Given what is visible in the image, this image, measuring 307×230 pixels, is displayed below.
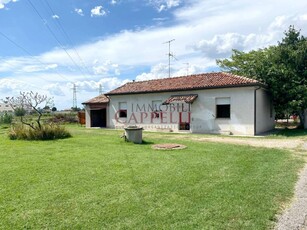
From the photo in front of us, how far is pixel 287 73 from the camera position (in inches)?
905

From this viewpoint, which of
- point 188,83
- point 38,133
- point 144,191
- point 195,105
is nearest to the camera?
point 144,191

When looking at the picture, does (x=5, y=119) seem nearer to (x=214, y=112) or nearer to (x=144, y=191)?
(x=214, y=112)

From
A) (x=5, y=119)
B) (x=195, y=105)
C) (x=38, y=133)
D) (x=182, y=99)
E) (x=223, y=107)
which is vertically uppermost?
(x=182, y=99)

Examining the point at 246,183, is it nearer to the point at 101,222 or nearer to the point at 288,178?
the point at 288,178

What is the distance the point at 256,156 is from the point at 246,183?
4499 mm

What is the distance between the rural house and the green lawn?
10.4 meters

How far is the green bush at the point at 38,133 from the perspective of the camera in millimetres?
17891

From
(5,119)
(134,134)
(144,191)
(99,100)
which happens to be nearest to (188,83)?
(134,134)

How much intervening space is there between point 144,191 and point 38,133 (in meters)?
13.5

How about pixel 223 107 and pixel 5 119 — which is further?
pixel 5 119

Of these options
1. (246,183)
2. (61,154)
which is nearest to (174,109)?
(61,154)

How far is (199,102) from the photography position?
2334 cm

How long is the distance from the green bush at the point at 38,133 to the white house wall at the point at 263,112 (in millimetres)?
14627

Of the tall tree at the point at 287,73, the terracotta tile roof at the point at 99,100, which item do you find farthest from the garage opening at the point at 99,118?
the tall tree at the point at 287,73
